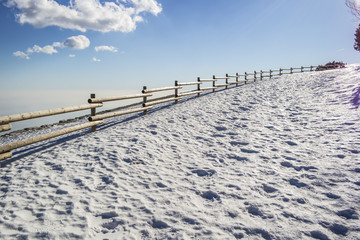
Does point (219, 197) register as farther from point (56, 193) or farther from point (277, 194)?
point (56, 193)

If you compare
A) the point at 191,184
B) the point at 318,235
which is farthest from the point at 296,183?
the point at 191,184

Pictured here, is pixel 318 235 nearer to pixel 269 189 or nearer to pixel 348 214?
pixel 348 214

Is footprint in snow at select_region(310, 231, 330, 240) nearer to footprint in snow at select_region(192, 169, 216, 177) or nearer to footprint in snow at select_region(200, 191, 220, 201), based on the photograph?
footprint in snow at select_region(200, 191, 220, 201)

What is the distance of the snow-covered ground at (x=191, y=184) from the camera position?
2820 millimetres

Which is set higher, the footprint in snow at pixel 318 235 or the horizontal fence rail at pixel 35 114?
the horizontal fence rail at pixel 35 114

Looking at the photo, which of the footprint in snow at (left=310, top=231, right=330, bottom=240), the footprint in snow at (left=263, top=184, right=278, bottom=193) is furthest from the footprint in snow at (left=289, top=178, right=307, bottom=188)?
the footprint in snow at (left=310, top=231, right=330, bottom=240)

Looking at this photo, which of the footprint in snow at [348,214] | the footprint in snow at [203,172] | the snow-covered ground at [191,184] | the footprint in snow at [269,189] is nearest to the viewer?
the snow-covered ground at [191,184]

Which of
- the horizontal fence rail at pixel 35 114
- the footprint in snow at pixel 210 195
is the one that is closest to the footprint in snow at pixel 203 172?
the footprint in snow at pixel 210 195

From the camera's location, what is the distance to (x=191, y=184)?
153 inches

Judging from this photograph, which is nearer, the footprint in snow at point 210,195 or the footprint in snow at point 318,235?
the footprint in snow at point 318,235

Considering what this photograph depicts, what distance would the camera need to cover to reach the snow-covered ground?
282 centimetres

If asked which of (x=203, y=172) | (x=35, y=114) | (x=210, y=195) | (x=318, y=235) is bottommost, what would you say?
(x=318, y=235)

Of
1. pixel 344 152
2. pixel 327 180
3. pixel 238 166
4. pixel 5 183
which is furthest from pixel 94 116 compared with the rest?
pixel 344 152

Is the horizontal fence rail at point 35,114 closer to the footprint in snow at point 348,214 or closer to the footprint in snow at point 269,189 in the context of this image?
the footprint in snow at point 269,189
